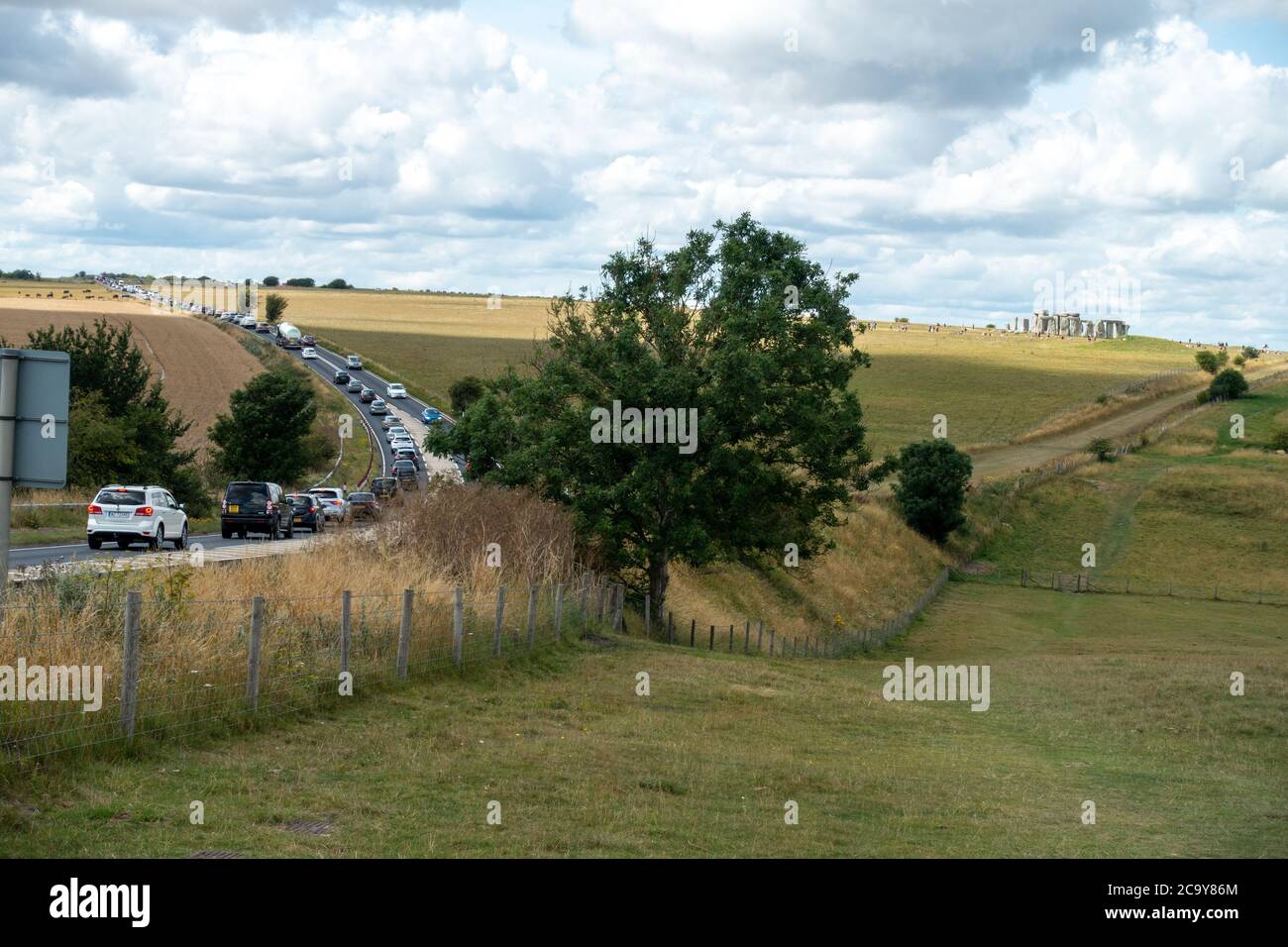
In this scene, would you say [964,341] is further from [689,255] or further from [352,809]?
[352,809]

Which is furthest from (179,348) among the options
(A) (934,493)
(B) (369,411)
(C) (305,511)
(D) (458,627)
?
(D) (458,627)

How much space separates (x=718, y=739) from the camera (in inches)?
685

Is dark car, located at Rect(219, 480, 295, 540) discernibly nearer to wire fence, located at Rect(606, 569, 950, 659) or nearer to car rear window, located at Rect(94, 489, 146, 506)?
car rear window, located at Rect(94, 489, 146, 506)

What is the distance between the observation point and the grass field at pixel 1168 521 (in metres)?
76.0

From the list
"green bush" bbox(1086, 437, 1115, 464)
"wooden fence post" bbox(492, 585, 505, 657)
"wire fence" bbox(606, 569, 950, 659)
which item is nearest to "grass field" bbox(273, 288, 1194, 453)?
"green bush" bbox(1086, 437, 1115, 464)

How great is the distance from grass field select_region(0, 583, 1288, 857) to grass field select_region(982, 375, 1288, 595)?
167ft

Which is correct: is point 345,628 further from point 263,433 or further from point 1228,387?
point 1228,387

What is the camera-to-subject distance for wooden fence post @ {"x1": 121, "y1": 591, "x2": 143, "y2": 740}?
1270 cm

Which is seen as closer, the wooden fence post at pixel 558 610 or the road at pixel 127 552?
the wooden fence post at pixel 558 610

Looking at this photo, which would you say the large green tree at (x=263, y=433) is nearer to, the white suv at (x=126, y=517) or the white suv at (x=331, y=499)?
the white suv at (x=331, y=499)

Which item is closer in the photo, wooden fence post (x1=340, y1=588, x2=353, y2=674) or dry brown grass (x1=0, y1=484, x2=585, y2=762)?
dry brown grass (x1=0, y1=484, x2=585, y2=762)

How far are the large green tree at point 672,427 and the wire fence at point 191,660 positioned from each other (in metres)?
16.1

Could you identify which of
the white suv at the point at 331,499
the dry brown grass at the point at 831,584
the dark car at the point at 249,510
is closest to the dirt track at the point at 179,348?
the white suv at the point at 331,499
